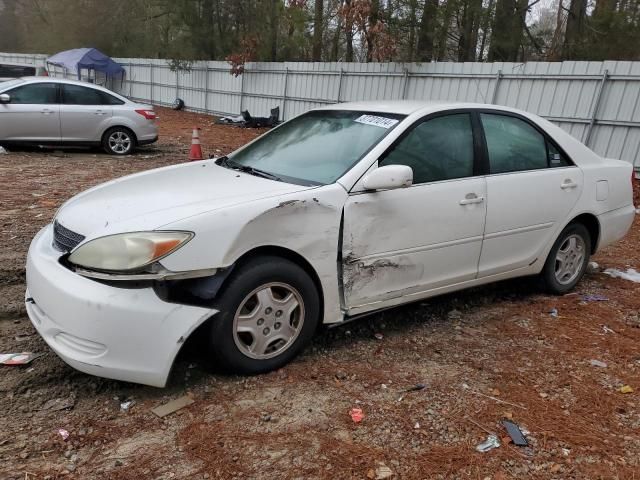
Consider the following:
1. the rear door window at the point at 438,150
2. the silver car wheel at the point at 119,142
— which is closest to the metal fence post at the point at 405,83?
the silver car wheel at the point at 119,142

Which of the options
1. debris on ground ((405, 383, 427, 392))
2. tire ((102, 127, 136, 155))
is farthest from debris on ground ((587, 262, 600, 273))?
tire ((102, 127, 136, 155))

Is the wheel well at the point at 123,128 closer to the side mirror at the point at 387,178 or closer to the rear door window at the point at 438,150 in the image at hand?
the rear door window at the point at 438,150

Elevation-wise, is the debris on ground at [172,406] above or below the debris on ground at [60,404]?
above

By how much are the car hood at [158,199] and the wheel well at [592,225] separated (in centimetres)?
275

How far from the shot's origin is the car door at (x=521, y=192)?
384 cm

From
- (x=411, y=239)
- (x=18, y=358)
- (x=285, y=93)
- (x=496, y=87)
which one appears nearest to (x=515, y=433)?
(x=411, y=239)

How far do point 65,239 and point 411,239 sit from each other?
205cm

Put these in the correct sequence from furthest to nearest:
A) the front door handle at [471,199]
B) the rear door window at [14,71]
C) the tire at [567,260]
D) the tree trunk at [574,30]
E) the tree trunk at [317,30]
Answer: the rear door window at [14,71], the tree trunk at [317,30], the tree trunk at [574,30], the tire at [567,260], the front door handle at [471,199]

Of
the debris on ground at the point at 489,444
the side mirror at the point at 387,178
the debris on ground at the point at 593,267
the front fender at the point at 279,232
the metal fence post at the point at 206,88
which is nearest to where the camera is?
the debris on ground at the point at 489,444

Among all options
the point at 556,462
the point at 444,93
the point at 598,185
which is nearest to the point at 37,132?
the point at 444,93

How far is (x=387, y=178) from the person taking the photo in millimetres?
3084

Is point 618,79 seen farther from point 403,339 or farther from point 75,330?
point 75,330

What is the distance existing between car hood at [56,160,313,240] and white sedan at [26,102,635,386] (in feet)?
0.04

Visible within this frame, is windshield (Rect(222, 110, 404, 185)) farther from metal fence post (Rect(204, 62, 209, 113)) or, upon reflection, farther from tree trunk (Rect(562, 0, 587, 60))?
metal fence post (Rect(204, 62, 209, 113))
